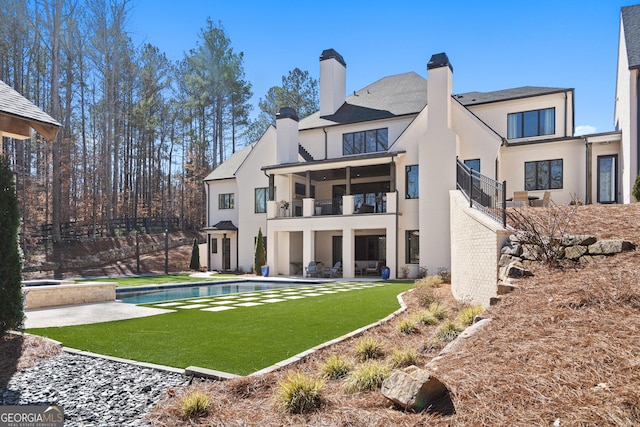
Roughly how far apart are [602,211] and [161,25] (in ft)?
109

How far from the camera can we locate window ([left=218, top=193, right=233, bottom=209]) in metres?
26.7

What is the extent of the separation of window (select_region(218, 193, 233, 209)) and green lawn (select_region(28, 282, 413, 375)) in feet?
56.5

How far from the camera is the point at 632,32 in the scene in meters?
15.9

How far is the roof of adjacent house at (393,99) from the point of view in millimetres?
20609

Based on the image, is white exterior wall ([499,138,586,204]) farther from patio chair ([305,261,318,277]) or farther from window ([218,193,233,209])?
window ([218,193,233,209])

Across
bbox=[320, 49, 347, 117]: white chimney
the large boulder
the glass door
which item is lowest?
the large boulder

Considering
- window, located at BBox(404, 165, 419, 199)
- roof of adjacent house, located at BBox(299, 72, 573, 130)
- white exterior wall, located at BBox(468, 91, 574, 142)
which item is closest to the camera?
white exterior wall, located at BBox(468, 91, 574, 142)

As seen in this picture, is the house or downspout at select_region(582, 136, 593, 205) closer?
downspout at select_region(582, 136, 593, 205)

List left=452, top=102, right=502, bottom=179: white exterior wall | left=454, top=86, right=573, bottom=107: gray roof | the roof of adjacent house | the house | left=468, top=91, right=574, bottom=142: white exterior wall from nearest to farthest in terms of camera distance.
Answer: the house < left=452, top=102, right=502, bottom=179: white exterior wall < left=468, top=91, right=574, bottom=142: white exterior wall < left=454, top=86, right=573, bottom=107: gray roof < the roof of adjacent house

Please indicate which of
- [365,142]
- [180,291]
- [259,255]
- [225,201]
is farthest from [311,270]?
[225,201]

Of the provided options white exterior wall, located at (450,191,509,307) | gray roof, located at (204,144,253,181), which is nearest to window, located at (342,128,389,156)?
gray roof, located at (204,144,253,181)

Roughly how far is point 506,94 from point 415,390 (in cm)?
2070

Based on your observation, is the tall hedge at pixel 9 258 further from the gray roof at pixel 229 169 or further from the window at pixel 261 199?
the gray roof at pixel 229 169

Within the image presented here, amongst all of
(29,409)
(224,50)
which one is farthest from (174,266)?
(29,409)
